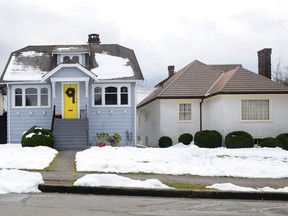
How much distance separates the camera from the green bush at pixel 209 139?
91.6 feet

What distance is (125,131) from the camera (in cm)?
2947

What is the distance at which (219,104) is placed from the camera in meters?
29.3

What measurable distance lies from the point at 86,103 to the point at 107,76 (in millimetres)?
2157

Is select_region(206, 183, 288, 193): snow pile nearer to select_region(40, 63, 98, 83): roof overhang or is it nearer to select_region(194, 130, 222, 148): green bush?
select_region(194, 130, 222, 148): green bush

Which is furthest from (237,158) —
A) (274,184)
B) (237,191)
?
(237,191)

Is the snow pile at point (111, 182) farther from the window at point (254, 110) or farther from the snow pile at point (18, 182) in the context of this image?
the window at point (254, 110)

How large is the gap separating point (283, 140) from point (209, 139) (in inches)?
167

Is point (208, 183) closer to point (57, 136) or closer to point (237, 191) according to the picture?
point (237, 191)

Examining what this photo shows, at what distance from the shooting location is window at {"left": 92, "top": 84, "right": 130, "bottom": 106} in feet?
97.2

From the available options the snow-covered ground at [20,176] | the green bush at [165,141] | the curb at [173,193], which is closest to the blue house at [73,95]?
the green bush at [165,141]

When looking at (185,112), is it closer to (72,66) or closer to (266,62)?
(266,62)

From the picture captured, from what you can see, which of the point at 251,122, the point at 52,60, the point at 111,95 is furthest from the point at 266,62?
the point at 52,60

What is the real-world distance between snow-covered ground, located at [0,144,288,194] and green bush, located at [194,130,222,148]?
376 cm

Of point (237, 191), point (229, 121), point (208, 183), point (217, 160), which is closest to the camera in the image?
point (237, 191)
